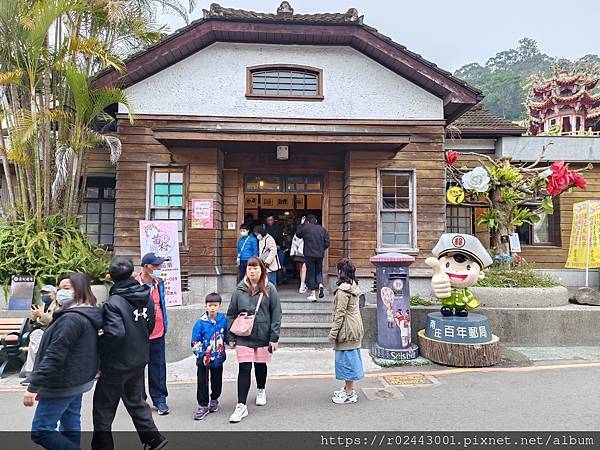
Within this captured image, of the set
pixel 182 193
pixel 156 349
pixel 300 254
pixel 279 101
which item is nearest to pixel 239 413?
pixel 156 349

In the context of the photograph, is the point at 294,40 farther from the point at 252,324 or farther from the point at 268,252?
the point at 252,324

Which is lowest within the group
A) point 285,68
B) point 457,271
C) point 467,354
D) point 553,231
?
point 467,354

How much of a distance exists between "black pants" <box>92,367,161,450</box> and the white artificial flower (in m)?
8.07

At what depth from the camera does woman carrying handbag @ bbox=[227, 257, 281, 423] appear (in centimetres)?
473

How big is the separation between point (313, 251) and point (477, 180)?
416 cm

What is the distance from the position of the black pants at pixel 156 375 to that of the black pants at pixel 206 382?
1.55 ft

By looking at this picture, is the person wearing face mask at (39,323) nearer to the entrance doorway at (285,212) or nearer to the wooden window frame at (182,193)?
the wooden window frame at (182,193)

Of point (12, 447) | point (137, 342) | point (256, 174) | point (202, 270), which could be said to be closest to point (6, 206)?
point (202, 270)

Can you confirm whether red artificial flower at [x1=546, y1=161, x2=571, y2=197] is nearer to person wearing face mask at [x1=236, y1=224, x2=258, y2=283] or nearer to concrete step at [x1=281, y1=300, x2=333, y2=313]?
concrete step at [x1=281, y1=300, x2=333, y2=313]

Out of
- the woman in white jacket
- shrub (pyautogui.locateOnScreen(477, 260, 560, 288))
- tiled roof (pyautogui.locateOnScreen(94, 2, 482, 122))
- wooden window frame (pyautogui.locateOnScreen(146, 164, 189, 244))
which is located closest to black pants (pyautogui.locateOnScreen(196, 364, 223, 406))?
the woman in white jacket

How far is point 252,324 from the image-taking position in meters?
4.75

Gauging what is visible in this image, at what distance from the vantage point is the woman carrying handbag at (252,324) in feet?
15.5

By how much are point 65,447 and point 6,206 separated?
7.44 meters

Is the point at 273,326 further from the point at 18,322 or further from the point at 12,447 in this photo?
the point at 18,322
